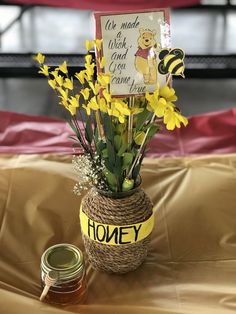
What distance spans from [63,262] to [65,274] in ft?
0.12

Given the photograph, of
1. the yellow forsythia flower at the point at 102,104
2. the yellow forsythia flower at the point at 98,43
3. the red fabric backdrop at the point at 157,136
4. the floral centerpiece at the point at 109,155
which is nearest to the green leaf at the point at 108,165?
the floral centerpiece at the point at 109,155

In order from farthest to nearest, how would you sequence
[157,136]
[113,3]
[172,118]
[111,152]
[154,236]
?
[113,3]
[157,136]
[154,236]
[111,152]
[172,118]

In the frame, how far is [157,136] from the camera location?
1.71 metres

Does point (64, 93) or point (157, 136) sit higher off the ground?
point (64, 93)

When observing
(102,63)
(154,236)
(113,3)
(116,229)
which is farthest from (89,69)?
(113,3)

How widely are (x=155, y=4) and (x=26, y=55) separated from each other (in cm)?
82

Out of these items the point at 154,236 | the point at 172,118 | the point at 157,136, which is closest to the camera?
the point at 172,118

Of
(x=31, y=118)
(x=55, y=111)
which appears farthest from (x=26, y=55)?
(x=31, y=118)

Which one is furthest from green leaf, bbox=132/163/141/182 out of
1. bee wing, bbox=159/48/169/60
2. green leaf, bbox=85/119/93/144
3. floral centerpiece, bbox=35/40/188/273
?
bee wing, bbox=159/48/169/60

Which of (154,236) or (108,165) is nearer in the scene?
(108,165)

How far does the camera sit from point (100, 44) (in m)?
0.96

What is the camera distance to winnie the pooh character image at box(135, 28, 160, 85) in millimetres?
974

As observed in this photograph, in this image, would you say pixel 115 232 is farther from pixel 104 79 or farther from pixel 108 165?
pixel 104 79

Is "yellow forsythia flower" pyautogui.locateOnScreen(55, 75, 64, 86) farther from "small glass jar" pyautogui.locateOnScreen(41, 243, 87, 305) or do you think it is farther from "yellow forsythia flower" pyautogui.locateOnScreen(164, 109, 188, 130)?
"small glass jar" pyautogui.locateOnScreen(41, 243, 87, 305)
